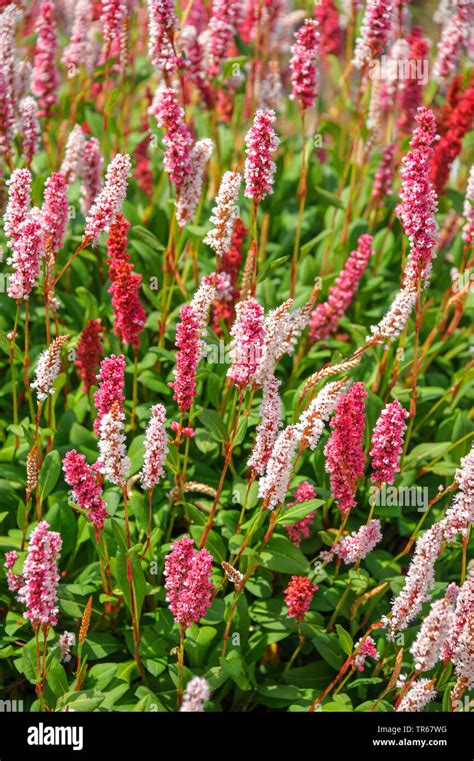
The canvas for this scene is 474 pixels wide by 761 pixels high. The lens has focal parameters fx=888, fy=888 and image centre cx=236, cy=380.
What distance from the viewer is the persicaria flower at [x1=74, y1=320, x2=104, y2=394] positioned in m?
3.92

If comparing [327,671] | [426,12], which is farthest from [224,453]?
[426,12]

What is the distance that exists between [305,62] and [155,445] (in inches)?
79.1

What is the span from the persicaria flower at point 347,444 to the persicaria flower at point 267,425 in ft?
0.70

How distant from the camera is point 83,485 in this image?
10.0 ft

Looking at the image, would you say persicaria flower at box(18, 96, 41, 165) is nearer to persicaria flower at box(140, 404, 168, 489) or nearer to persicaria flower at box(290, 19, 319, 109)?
persicaria flower at box(290, 19, 319, 109)

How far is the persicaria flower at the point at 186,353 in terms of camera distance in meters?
3.10

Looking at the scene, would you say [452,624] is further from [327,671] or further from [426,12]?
[426,12]

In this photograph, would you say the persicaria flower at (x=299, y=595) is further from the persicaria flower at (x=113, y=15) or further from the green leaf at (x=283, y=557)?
the persicaria flower at (x=113, y=15)

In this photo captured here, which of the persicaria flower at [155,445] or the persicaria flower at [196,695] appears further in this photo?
the persicaria flower at [155,445]

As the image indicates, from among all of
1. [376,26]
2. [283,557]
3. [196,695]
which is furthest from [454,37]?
A: [196,695]

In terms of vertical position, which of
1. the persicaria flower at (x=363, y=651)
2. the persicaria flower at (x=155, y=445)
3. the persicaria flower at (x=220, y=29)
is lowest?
the persicaria flower at (x=363, y=651)

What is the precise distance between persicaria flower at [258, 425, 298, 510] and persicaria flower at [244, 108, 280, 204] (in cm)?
96

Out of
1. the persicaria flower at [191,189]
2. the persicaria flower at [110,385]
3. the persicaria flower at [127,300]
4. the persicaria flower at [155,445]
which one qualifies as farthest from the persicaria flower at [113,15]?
the persicaria flower at [155,445]
